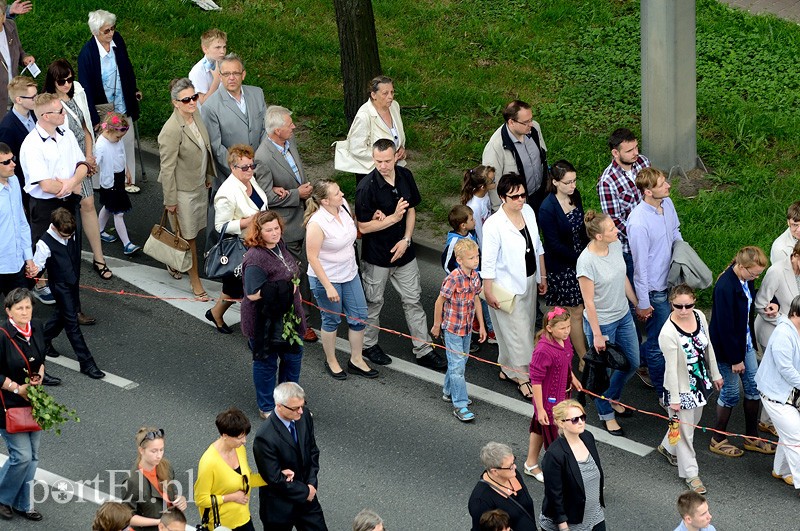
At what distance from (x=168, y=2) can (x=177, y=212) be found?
6.91 metres

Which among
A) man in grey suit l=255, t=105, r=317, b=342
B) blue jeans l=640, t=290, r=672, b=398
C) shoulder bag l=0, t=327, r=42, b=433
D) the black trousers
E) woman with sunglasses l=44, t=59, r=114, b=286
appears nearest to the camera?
shoulder bag l=0, t=327, r=42, b=433

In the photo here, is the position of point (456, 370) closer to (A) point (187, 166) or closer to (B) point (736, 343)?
(B) point (736, 343)

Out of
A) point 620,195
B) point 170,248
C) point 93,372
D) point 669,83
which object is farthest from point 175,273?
point 669,83

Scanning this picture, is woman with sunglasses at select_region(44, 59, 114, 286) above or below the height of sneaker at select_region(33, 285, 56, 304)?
above

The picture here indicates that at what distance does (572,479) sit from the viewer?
7.86 meters

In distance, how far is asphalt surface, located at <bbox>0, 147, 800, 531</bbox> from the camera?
891cm

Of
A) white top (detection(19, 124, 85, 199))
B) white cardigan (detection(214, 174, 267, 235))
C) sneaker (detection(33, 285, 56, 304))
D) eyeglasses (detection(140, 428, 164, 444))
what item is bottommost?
sneaker (detection(33, 285, 56, 304))

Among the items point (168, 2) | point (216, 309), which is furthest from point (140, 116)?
point (216, 309)

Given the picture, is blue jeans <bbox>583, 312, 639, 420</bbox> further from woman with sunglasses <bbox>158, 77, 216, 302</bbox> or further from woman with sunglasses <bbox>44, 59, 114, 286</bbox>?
woman with sunglasses <bbox>44, 59, 114, 286</bbox>

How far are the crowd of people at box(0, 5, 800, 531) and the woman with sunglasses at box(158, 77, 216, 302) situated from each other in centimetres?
2

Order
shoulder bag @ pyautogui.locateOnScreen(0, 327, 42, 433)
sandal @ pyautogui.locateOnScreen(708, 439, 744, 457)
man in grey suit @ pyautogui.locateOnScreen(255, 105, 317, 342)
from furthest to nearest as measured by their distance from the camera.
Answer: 1. man in grey suit @ pyautogui.locateOnScreen(255, 105, 317, 342)
2. sandal @ pyautogui.locateOnScreen(708, 439, 744, 457)
3. shoulder bag @ pyautogui.locateOnScreen(0, 327, 42, 433)

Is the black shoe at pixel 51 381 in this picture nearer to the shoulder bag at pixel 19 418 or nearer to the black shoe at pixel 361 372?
the shoulder bag at pixel 19 418

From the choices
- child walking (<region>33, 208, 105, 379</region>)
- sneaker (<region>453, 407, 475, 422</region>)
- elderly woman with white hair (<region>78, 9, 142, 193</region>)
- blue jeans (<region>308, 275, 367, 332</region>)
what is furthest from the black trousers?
elderly woman with white hair (<region>78, 9, 142, 193</region>)

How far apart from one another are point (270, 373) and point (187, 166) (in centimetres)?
272
